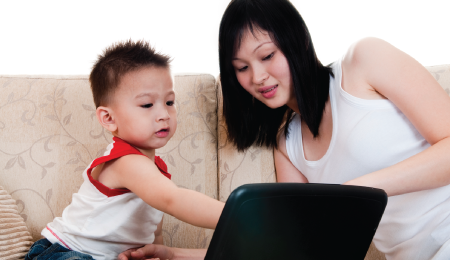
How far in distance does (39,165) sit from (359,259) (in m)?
1.24

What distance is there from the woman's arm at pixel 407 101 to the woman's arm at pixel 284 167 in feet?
1.34

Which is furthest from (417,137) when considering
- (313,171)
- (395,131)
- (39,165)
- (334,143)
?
(39,165)

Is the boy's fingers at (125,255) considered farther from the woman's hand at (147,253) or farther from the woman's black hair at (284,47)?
the woman's black hair at (284,47)

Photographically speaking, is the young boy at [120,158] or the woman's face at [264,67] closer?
the young boy at [120,158]

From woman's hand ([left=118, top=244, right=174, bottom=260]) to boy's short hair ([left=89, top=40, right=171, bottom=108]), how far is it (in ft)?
1.39

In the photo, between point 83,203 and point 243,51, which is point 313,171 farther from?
point 83,203

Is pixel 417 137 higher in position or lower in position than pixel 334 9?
lower

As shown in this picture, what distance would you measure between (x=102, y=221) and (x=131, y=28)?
4.12 ft

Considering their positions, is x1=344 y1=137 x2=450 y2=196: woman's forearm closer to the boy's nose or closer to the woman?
the woman

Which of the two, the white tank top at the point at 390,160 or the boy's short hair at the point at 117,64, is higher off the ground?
the boy's short hair at the point at 117,64

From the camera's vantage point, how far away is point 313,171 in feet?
4.00

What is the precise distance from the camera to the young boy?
87 cm

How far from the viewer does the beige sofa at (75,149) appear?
4.26ft

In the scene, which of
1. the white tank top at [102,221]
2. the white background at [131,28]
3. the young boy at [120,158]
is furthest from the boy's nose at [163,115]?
the white background at [131,28]
